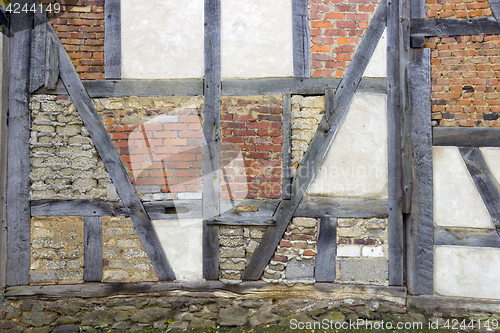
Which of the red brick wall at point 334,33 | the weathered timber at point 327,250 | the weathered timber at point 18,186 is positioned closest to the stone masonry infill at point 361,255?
the weathered timber at point 327,250

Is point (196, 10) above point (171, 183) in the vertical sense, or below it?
above

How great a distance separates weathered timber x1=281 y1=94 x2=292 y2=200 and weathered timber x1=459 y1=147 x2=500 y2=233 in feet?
5.82

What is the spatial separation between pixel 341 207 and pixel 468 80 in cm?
178

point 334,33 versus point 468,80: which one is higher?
point 334,33

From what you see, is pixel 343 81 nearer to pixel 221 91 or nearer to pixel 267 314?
pixel 221 91

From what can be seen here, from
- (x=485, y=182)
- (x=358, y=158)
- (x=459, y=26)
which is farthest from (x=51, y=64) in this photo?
(x=485, y=182)

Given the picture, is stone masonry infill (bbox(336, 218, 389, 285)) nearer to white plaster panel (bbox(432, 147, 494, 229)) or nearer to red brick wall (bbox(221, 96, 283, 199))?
white plaster panel (bbox(432, 147, 494, 229))

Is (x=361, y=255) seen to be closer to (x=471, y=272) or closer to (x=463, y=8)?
(x=471, y=272)

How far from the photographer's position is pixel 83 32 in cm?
285

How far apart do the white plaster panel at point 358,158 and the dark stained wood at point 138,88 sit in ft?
4.88

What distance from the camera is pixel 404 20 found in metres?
2.84

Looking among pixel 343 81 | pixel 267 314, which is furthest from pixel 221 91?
pixel 267 314

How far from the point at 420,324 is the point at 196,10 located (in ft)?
12.6

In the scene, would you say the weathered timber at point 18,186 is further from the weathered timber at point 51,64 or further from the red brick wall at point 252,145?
the red brick wall at point 252,145
